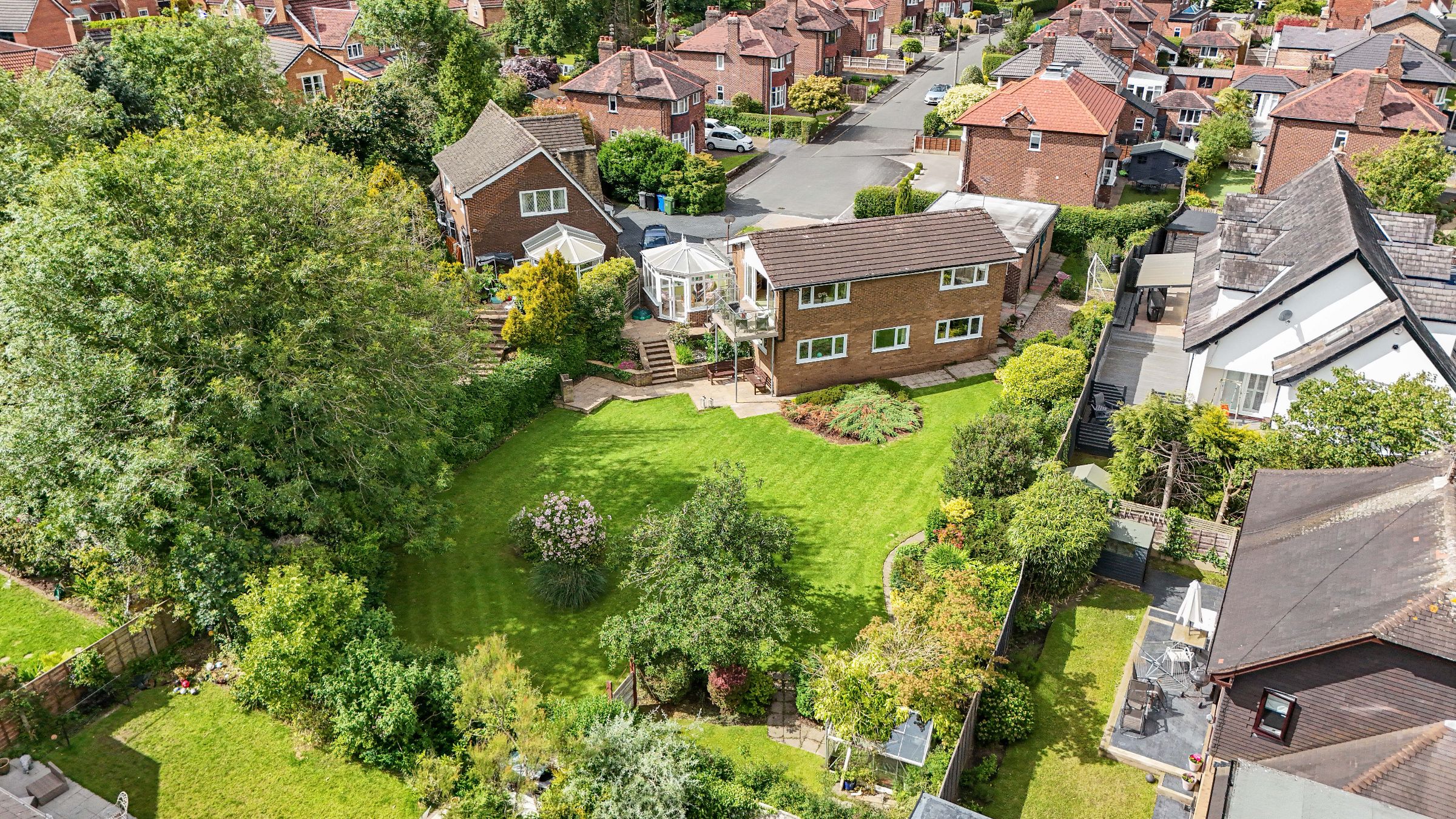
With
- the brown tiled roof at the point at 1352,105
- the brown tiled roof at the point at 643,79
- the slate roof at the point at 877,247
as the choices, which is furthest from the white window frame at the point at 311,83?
the brown tiled roof at the point at 1352,105

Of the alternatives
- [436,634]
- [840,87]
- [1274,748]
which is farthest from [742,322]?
[840,87]

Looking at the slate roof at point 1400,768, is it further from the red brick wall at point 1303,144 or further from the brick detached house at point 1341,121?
the brick detached house at point 1341,121

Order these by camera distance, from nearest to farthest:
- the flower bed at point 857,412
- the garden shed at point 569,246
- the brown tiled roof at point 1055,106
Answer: the flower bed at point 857,412
the garden shed at point 569,246
the brown tiled roof at point 1055,106

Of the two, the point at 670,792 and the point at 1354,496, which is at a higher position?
the point at 1354,496

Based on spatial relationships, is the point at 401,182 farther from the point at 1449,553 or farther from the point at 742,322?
the point at 1449,553

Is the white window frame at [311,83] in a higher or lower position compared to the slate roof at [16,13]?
lower

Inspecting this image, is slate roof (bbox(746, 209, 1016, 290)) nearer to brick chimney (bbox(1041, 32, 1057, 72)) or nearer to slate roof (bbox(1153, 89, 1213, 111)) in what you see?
brick chimney (bbox(1041, 32, 1057, 72))

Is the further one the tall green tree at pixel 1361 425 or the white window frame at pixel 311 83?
the white window frame at pixel 311 83
